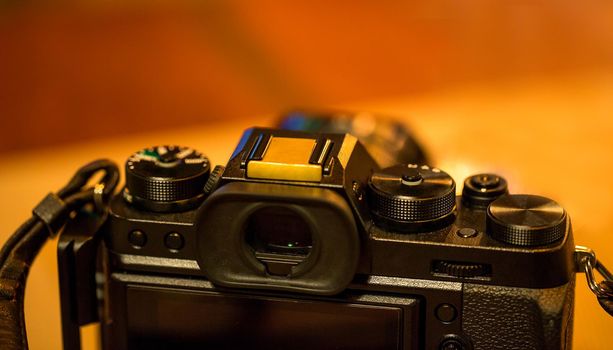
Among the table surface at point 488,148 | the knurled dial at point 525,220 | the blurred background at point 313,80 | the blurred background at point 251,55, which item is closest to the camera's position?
the knurled dial at point 525,220

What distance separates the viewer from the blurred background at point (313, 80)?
1.39 m

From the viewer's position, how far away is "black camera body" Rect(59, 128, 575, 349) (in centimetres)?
71

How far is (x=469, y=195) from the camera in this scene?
0.77 m

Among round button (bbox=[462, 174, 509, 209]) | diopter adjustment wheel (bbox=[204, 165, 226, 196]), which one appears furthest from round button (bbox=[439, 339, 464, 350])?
diopter adjustment wheel (bbox=[204, 165, 226, 196])

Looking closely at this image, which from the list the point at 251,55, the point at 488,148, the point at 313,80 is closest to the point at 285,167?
the point at 488,148

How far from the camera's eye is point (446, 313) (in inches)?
29.2

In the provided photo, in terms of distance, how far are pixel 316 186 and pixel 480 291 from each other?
0.14 metres

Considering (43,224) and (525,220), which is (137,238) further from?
(525,220)

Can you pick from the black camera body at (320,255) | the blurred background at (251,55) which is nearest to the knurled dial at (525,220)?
the black camera body at (320,255)

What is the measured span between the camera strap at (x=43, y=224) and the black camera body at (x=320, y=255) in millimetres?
39

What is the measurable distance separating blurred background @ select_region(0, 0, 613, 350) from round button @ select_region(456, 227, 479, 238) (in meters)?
0.47

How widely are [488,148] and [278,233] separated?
0.73 metres

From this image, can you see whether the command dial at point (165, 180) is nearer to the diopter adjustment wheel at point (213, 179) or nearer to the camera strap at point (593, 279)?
the diopter adjustment wheel at point (213, 179)

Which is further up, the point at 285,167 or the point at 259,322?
the point at 285,167
